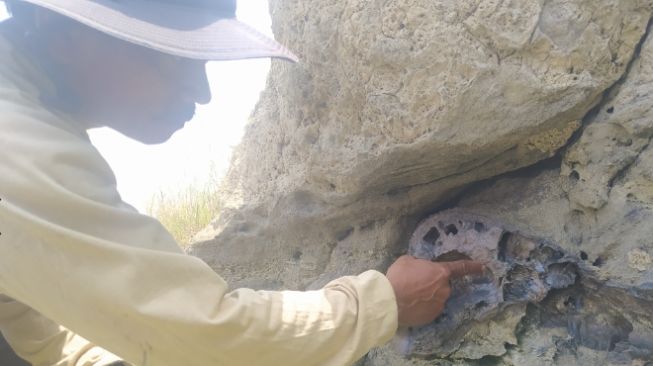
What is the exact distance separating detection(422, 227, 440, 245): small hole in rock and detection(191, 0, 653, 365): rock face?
98 millimetres

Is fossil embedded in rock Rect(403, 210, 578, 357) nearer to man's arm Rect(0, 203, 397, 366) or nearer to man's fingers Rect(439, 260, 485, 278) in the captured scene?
man's fingers Rect(439, 260, 485, 278)

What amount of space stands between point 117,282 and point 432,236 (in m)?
0.96

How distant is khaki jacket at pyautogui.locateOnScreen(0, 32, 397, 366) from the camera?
0.99 metres

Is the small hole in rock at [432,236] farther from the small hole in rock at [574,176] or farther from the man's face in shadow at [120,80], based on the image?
the man's face in shadow at [120,80]

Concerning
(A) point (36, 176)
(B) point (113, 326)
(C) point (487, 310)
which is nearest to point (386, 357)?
(C) point (487, 310)

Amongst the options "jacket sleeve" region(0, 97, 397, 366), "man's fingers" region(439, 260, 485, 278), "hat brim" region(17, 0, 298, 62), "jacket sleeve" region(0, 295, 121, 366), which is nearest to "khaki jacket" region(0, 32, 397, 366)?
"jacket sleeve" region(0, 97, 397, 366)

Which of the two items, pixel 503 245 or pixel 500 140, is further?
pixel 503 245

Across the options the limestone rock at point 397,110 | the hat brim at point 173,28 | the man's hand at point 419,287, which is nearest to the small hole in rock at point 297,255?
the limestone rock at point 397,110

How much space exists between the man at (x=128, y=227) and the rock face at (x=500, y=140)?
29 cm

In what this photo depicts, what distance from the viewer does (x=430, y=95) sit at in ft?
4.56

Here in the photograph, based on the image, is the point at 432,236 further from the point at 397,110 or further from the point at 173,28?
the point at 173,28

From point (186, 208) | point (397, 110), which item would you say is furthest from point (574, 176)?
point (186, 208)

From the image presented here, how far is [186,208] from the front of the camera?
4.49m

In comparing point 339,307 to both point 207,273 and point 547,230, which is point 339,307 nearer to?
point 207,273
